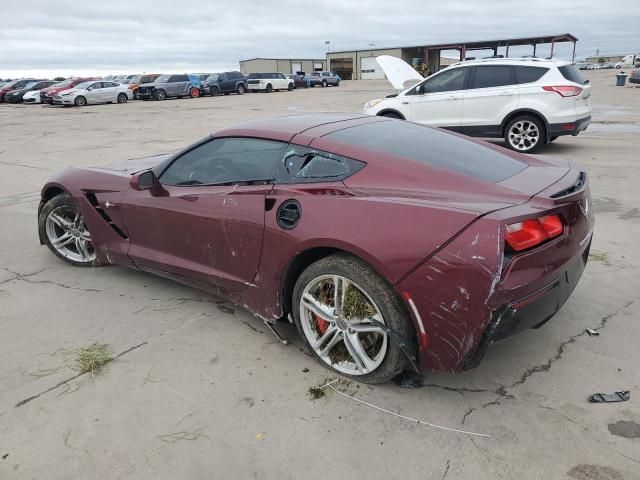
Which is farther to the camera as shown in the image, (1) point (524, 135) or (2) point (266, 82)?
(2) point (266, 82)

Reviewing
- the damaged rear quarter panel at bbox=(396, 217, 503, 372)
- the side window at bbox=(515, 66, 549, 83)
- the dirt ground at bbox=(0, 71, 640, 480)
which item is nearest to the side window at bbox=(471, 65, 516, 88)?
the side window at bbox=(515, 66, 549, 83)

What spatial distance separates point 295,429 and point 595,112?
1719 cm

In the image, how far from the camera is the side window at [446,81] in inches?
381

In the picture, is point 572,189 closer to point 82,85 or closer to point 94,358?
point 94,358

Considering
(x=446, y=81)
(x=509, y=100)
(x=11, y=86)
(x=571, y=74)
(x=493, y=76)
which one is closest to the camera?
(x=571, y=74)

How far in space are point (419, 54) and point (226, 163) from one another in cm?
6438

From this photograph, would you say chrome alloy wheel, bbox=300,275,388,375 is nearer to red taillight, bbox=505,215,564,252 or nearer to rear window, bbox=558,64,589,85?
red taillight, bbox=505,215,564,252

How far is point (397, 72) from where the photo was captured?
13.0m

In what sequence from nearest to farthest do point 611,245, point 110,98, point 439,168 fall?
point 439,168
point 611,245
point 110,98

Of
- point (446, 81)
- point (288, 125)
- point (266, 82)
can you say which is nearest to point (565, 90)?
point (446, 81)

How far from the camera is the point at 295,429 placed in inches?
96.5

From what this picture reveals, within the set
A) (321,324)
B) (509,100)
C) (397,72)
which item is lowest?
(321,324)

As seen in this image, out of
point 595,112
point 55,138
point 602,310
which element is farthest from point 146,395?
point 595,112

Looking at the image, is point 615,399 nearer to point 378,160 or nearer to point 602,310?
point 602,310
